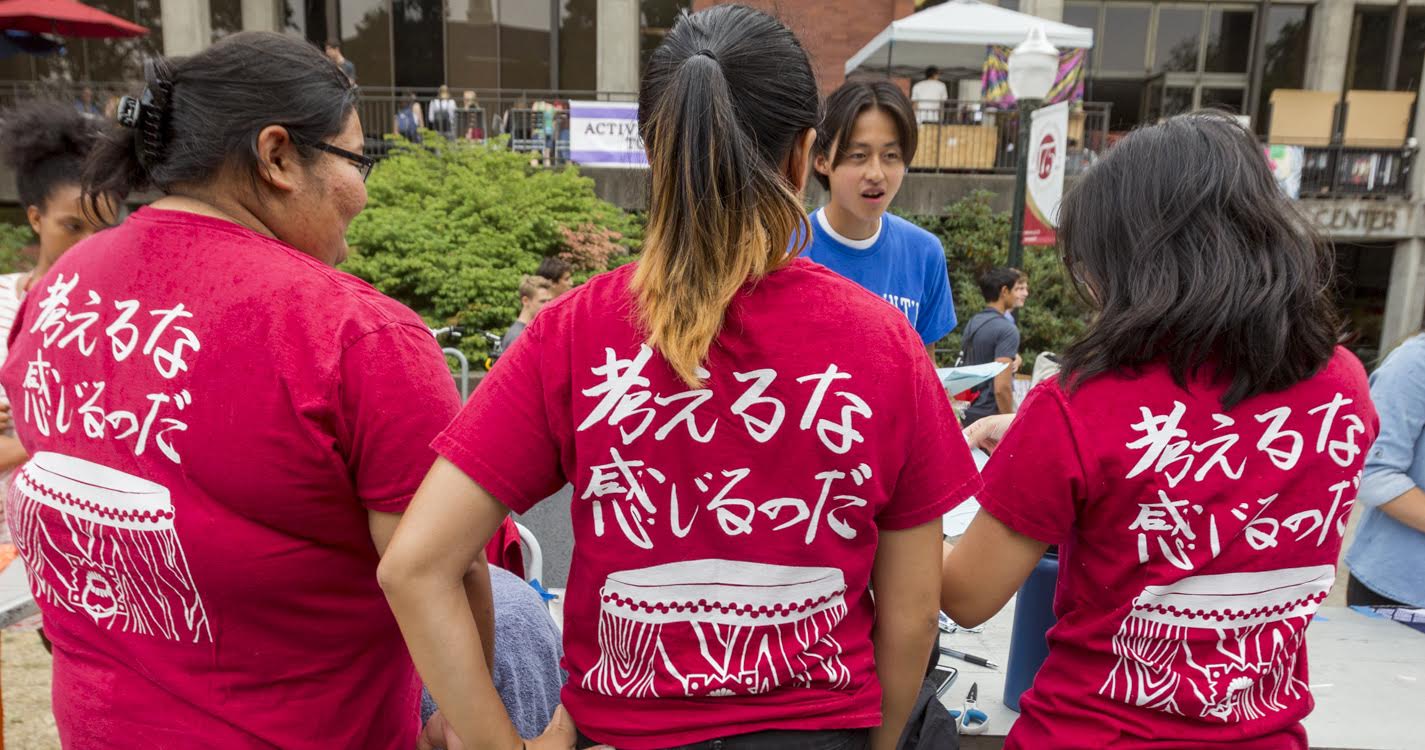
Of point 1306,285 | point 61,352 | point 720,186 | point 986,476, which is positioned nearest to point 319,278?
point 61,352

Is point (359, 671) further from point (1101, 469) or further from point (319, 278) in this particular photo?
point (1101, 469)

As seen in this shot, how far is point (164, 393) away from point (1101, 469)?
134cm

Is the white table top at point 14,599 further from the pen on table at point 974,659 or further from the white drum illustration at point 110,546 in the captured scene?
the pen on table at point 974,659

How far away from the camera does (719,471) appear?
3.80 ft

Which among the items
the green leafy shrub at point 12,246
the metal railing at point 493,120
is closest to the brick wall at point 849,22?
the metal railing at point 493,120

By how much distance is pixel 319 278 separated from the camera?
1.25 m

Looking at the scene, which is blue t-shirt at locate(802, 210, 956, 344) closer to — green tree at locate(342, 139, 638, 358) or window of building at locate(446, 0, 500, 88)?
green tree at locate(342, 139, 638, 358)

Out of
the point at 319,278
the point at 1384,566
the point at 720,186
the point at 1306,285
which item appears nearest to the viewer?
the point at 720,186

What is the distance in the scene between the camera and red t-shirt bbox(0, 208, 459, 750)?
1.20 metres

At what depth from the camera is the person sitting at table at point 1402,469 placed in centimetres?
243

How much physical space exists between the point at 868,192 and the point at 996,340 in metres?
3.97

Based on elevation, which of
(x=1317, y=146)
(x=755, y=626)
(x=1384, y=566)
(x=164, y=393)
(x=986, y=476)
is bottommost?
(x=1384, y=566)

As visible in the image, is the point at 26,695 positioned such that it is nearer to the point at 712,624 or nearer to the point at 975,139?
the point at 712,624

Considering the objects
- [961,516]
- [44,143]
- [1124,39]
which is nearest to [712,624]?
[961,516]
